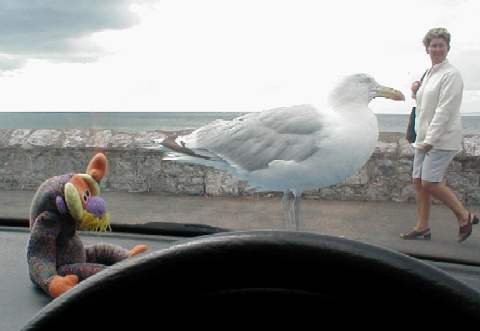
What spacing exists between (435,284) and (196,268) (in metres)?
0.26

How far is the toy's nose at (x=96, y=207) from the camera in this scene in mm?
1521

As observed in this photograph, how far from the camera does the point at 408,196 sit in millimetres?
4512

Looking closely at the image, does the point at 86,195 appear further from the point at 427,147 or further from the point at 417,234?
the point at 427,147

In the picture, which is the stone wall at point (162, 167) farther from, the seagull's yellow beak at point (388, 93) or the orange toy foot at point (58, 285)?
the orange toy foot at point (58, 285)

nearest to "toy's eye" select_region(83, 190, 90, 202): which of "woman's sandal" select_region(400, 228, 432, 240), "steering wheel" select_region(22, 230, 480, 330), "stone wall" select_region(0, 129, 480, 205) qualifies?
"steering wheel" select_region(22, 230, 480, 330)

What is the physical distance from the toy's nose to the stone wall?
9.52 ft

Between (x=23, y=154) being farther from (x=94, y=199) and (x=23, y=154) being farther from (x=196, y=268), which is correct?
(x=196, y=268)

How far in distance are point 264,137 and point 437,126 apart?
104 cm

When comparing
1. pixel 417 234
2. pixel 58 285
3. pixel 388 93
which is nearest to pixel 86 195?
pixel 58 285

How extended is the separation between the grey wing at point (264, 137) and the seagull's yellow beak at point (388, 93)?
437 millimetres

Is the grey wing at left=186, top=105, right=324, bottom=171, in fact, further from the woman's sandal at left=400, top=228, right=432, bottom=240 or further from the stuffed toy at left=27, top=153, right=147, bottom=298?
the stuffed toy at left=27, top=153, right=147, bottom=298

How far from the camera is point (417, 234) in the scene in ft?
10.5

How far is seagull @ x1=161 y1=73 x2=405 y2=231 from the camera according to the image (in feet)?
10.9

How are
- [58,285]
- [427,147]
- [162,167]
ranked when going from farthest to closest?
[162,167] < [427,147] < [58,285]
